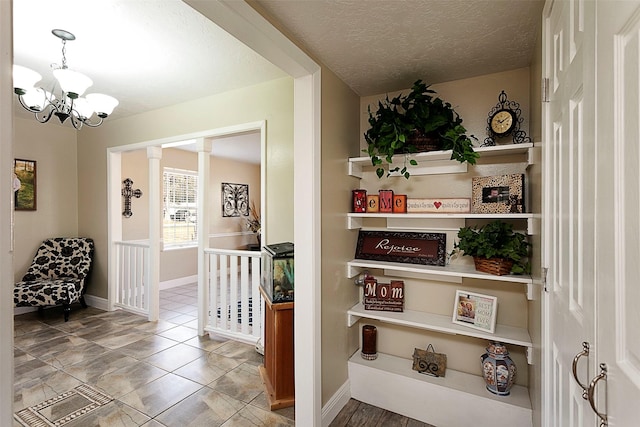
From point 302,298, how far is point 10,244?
141 centimetres

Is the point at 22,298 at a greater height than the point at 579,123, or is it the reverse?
the point at 579,123

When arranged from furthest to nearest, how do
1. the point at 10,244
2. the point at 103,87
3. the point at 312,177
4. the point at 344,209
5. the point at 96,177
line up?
1. the point at 96,177
2. the point at 103,87
3. the point at 344,209
4. the point at 312,177
5. the point at 10,244

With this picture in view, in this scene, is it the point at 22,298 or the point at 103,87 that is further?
the point at 22,298

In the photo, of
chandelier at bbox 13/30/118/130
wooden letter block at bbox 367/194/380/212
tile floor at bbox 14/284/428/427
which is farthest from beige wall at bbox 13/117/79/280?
wooden letter block at bbox 367/194/380/212

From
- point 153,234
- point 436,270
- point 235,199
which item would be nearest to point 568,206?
point 436,270

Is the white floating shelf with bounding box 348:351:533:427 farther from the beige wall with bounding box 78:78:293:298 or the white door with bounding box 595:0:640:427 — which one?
the white door with bounding box 595:0:640:427

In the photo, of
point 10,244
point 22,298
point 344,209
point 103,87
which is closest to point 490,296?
point 344,209

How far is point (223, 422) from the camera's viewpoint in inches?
79.2

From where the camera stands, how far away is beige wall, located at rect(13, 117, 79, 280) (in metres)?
3.97

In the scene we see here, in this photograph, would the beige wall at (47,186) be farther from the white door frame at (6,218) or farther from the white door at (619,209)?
the white door at (619,209)

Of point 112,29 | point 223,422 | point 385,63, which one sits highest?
point 112,29

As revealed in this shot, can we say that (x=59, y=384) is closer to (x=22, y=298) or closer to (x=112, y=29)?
(x=22, y=298)

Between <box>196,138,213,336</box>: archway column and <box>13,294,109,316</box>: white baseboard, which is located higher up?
<box>196,138,213,336</box>: archway column

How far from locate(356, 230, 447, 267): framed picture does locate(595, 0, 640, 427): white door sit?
153 cm
